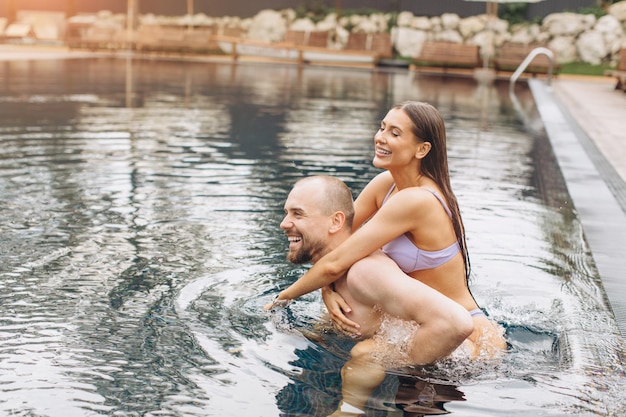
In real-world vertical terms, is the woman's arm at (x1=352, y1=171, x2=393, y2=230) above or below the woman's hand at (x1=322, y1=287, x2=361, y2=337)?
above

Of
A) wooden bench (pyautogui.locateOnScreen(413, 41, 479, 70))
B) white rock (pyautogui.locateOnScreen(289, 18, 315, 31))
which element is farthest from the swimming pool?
white rock (pyautogui.locateOnScreen(289, 18, 315, 31))

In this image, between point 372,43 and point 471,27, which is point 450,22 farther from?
point 372,43

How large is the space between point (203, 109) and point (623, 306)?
11180mm

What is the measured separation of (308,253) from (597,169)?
6118mm

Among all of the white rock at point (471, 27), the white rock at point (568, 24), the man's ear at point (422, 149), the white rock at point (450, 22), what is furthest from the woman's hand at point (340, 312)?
the white rock at point (450, 22)

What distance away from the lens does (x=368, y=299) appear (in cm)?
406

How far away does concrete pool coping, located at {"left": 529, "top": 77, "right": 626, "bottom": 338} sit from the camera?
5.83m

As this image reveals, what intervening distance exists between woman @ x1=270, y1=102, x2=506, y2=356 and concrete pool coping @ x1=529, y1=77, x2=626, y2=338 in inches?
40.4

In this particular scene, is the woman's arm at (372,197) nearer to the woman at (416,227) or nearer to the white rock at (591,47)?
the woman at (416,227)

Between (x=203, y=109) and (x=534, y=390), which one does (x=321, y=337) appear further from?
(x=203, y=109)

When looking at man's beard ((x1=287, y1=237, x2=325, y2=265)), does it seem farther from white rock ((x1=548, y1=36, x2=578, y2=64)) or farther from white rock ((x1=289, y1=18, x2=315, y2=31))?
white rock ((x1=289, y1=18, x2=315, y2=31))

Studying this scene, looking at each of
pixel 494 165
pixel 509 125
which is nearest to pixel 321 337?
pixel 494 165

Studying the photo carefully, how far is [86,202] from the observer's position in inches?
287

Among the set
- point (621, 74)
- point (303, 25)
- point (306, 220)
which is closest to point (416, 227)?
point (306, 220)
